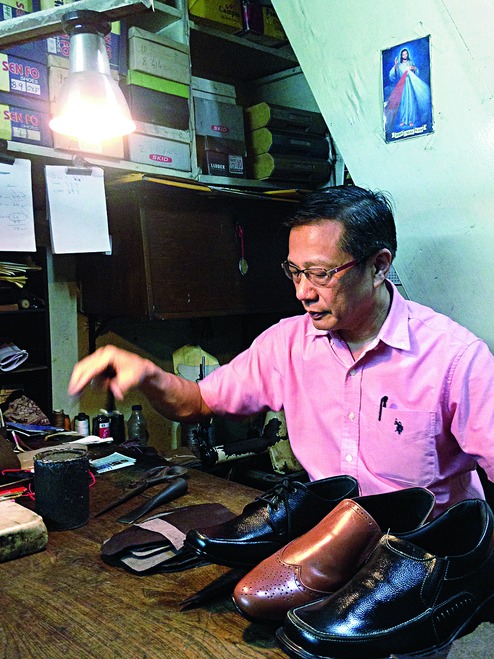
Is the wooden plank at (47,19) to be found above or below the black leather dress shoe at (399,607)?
above

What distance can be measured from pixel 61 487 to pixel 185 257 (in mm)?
1521

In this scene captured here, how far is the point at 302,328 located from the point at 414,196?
0.51 metres

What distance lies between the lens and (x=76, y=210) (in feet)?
8.13

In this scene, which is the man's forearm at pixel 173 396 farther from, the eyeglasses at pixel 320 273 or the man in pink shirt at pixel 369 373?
the eyeglasses at pixel 320 273

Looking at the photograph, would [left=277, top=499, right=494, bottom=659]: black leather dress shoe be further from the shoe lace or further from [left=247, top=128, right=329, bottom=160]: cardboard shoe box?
[left=247, top=128, right=329, bottom=160]: cardboard shoe box

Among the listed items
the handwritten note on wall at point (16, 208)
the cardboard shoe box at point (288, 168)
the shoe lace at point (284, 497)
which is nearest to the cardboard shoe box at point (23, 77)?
the handwritten note on wall at point (16, 208)

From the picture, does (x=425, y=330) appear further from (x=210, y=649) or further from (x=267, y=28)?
(x=267, y=28)

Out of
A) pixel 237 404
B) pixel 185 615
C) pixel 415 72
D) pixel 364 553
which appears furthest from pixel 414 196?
pixel 185 615

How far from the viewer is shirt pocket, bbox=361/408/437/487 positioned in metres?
1.46

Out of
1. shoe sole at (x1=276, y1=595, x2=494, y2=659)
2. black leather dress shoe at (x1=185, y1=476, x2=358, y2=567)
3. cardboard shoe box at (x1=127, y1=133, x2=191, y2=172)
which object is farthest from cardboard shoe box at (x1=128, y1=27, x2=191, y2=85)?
shoe sole at (x1=276, y1=595, x2=494, y2=659)

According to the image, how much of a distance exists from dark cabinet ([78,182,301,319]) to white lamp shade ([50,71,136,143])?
623mm

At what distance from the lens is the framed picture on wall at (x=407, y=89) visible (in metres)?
1.69

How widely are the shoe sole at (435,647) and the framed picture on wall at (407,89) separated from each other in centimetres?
126

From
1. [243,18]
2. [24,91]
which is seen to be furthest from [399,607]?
[243,18]
